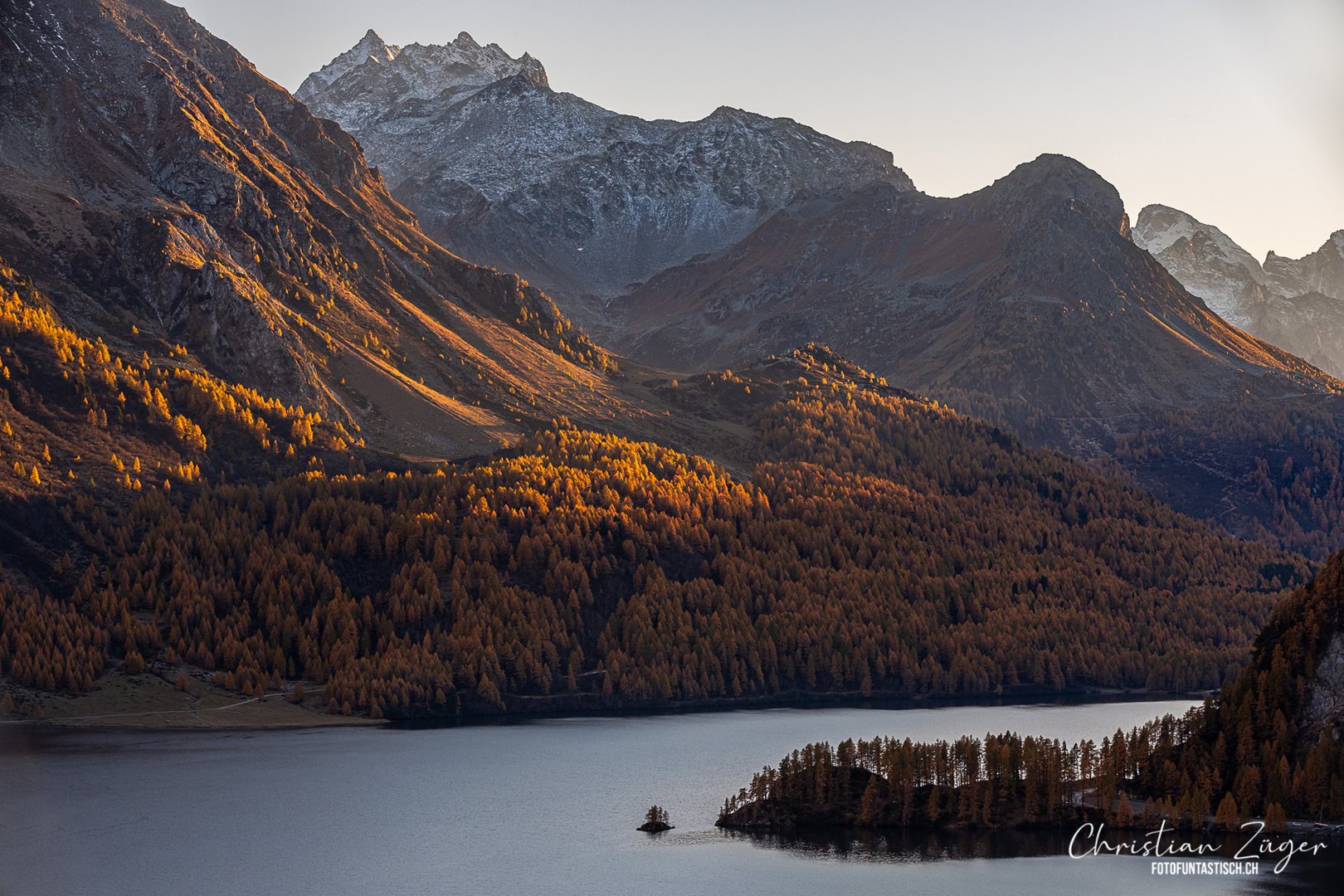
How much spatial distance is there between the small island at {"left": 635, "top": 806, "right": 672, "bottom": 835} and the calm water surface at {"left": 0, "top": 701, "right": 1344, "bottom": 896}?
4.44 feet

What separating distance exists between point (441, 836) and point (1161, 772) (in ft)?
237

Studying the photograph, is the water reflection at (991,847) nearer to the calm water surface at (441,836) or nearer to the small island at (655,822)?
the calm water surface at (441,836)

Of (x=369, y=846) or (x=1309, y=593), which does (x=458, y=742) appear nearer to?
(x=369, y=846)

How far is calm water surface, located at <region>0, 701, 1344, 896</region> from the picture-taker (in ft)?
388

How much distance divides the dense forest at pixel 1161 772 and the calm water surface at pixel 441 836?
5929 millimetres

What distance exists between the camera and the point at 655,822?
13688 centimetres

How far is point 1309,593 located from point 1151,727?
21488 mm

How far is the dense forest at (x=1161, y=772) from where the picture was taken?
130750 millimetres

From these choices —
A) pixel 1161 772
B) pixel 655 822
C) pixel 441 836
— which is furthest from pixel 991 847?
pixel 441 836

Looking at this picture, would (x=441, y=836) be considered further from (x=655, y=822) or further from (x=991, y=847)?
(x=991, y=847)

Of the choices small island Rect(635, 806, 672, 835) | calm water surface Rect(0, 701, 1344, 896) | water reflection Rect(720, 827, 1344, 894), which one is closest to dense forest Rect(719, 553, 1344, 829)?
water reflection Rect(720, 827, 1344, 894)

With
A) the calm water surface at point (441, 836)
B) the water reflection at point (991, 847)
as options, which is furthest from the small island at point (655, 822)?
the water reflection at point (991, 847)

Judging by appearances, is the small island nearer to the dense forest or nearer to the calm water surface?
the calm water surface

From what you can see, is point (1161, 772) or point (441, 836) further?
point (441, 836)
